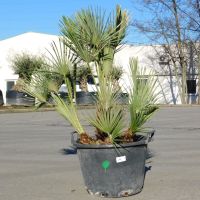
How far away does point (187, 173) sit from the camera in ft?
25.2

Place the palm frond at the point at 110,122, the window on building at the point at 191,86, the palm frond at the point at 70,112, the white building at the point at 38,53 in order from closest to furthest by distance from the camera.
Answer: the palm frond at the point at 110,122 < the palm frond at the point at 70,112 < the white building at the point at 38,53 < the window on building at the point at 191,86

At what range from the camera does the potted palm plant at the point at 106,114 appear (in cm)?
591

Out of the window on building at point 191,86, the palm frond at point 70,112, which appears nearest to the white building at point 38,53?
the window on building at point 191,86

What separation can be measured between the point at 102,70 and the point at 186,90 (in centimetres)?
3836

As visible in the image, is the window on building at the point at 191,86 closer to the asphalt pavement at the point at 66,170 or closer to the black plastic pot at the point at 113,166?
the asphalt pavement at the point at 66,170

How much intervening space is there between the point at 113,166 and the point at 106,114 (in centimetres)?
63

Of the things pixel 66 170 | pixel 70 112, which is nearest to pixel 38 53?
pixel 66 170

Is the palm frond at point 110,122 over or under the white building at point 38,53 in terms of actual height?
under

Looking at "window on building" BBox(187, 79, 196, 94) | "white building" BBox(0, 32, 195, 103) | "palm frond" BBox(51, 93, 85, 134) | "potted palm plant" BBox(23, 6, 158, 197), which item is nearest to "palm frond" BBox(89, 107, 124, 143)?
"potted palm plant" BBox(23, 6, 158, 197)

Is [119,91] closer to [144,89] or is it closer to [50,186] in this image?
[144,89]

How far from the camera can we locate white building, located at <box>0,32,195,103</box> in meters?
44.7

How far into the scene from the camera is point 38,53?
45281mm

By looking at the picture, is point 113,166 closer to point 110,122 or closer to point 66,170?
point 110,122

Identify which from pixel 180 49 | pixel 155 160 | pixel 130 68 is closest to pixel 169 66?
pixel 180 49
